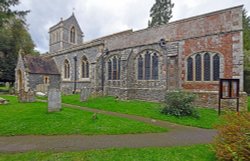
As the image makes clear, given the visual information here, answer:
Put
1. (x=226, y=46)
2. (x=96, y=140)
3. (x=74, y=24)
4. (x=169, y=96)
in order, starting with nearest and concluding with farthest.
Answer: (x=96, y=140) < (x=169, y=96) < (x=226, y=46) < (x=74, y=24)

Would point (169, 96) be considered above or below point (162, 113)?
above

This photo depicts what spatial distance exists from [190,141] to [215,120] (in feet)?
15.0

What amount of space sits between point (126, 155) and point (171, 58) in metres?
12.6

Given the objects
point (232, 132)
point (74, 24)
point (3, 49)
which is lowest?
point (232, 132)

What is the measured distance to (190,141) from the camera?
6512mm

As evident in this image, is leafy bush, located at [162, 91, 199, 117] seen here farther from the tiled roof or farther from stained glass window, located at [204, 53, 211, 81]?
the tiled roof

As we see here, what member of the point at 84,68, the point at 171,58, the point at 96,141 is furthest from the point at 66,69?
the point at 96,141

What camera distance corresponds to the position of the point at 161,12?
123 ft

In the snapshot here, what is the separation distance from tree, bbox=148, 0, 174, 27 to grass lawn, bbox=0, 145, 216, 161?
34943 mm

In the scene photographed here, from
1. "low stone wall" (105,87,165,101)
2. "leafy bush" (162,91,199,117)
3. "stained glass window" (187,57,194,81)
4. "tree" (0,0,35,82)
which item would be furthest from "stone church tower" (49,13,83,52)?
"leafy bush" (162,91,199,117)

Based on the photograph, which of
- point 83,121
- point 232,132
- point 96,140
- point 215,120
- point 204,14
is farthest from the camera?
point 204,14

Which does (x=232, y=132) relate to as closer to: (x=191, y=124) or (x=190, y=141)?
(x=190, y=141)

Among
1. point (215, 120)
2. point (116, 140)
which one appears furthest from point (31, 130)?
point (215, 120)

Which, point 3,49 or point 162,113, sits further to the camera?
point 3,49
